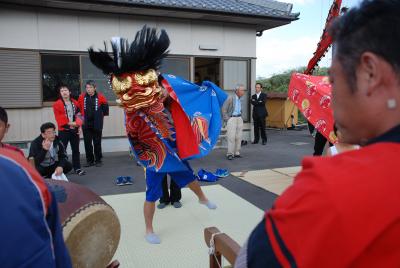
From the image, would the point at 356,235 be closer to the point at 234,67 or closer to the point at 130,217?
the point at 130,217

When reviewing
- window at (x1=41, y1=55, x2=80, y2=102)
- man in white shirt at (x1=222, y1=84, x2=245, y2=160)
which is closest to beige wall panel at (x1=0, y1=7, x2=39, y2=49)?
window at (x1=41, y1=55, x2=80, y2=102)

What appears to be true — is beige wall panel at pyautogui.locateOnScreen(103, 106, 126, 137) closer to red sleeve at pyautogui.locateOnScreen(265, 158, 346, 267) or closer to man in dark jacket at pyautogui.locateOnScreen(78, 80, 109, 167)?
man in dark jacket at pyautogui.locateOnScreen(78, 80, 109, 167)

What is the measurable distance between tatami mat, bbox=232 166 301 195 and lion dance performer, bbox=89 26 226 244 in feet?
5.16

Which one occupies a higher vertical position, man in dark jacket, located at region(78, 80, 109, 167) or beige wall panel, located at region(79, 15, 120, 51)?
beige wall panel, located at region(79, 15, 120, 51)

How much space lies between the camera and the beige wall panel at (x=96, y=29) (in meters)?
7.36

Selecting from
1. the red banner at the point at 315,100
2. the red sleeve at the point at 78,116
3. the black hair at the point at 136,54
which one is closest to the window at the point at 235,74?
the red sleeve at the point at 78,116

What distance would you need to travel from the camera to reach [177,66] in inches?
326

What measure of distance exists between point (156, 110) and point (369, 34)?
252 centimetres

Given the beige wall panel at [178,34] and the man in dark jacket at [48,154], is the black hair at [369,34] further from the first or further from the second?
the beige wall panel at [178,34]

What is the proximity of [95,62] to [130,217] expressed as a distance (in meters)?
1.70

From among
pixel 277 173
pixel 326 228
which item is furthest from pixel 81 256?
pixel 277 173

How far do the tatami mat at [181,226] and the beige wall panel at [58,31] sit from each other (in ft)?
13.7

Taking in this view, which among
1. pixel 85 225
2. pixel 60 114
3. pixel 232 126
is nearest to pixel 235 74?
pixel 232 126

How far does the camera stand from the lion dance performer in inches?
114
